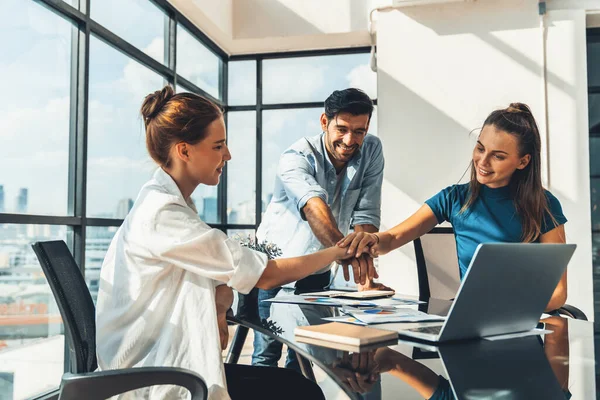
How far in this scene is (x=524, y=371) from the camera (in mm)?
926

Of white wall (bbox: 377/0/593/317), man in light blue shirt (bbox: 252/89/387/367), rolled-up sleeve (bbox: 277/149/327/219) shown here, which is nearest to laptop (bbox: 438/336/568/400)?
man in light blue shirt (bbox: 252/89/387/367)

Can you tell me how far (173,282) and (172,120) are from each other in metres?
0.43

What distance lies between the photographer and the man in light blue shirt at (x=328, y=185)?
7.47 ft

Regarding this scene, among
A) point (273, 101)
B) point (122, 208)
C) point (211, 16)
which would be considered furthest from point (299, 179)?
point (273, 101)

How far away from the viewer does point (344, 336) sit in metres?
1.11

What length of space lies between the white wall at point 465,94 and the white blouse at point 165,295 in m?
3.16

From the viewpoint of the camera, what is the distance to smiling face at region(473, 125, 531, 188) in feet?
6.21

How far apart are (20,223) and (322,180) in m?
1.51

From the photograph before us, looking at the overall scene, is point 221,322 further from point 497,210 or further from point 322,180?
point 322,180

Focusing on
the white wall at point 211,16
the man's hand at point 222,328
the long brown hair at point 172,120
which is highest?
the white wall at point 211,16

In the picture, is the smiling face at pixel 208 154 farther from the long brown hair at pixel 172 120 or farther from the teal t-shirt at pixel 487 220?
the teal t-shirt at pixel 487 220

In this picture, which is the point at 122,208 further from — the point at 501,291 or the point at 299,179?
the point at 501,291

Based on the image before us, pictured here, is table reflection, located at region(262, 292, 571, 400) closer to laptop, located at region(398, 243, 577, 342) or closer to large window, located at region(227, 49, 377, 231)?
laptop, located at region(398, 243, 577, 342)

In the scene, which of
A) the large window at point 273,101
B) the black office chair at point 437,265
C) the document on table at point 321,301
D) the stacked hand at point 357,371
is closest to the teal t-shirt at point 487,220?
the black office chair at point 437,265
